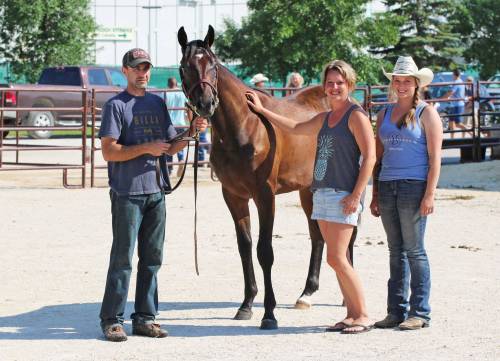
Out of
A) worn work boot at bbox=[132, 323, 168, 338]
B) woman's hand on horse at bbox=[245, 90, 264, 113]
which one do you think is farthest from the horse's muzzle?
worn work boot at bbox=[132, 323, 168, 338]

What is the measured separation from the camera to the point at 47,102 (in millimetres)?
29000

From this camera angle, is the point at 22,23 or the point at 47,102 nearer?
the point at 47,102

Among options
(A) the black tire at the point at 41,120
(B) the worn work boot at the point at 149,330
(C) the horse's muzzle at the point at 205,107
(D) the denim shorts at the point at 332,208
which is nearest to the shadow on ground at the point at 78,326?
(B) the worn work boot at the point at 149,330

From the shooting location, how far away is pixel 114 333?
709cm

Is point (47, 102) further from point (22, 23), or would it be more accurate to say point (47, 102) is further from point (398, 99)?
point (398, 99)

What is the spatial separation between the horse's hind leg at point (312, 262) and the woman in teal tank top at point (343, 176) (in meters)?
0.96

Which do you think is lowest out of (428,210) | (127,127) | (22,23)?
(428,210)

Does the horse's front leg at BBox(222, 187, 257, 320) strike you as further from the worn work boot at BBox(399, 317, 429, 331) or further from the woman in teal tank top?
the worn work boot at BBox(399, 317, 429, 331)

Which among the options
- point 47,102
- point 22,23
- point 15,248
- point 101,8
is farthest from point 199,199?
point 101,8

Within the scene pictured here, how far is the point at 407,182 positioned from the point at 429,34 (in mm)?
42563

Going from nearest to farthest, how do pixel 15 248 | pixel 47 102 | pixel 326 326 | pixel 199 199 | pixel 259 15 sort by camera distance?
pixel 326 326
pixel 15 248
pixel 199 199
pixel 47 102
pixel 259 15

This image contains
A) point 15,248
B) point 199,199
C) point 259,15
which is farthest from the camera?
point 259,15

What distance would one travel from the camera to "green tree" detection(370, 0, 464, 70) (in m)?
47.8

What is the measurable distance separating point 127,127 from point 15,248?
14.6ft
